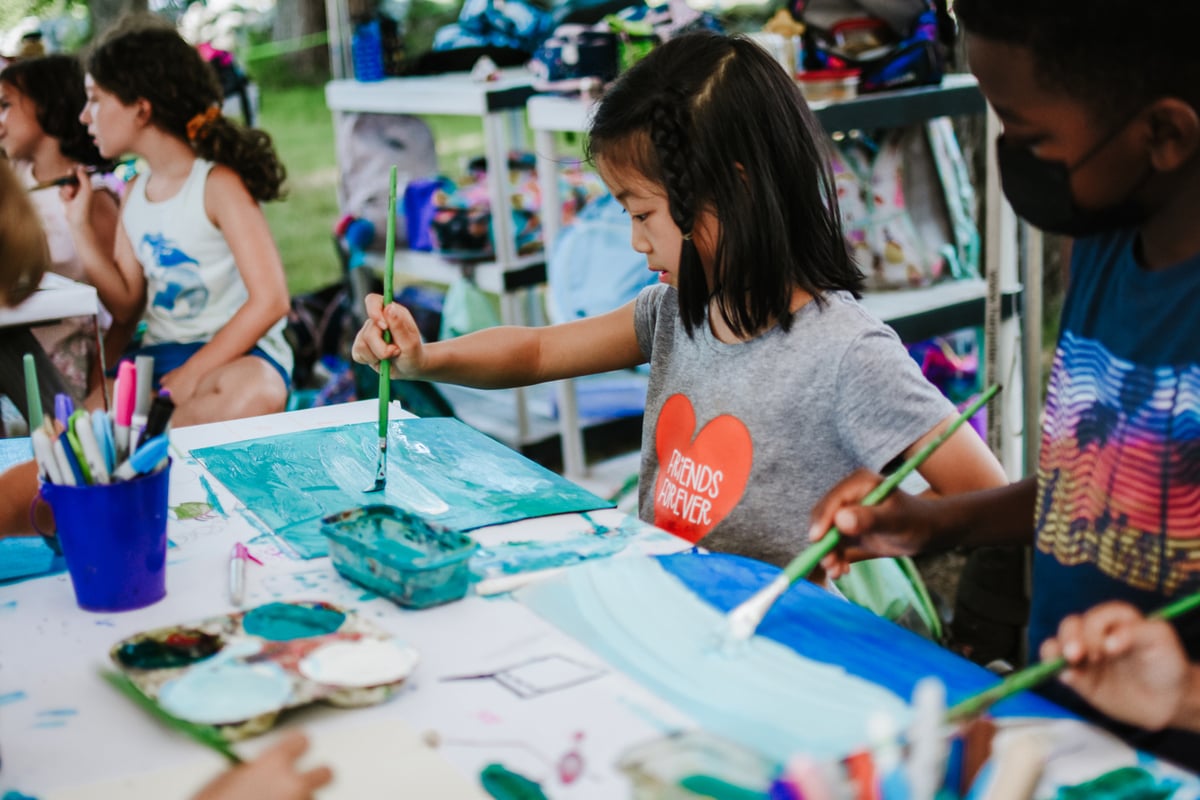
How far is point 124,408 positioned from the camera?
102 cm

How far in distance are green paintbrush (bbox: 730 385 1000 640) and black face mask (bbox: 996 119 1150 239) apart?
13 cm

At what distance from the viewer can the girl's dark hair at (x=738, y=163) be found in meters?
1.29

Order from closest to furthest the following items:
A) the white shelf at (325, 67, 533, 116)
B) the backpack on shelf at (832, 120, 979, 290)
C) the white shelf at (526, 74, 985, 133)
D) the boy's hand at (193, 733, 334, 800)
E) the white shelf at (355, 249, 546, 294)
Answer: the boy's hand at (193, 733, 334, 800), the white shelf at (526, 74, 985, 133), the backpack on shelf at (832, 120, 979, 290), the white shelf at (325, 67, 533, 116), the white shelf at (355, 249, 546, 294)

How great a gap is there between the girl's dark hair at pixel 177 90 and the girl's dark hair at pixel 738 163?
1.39m

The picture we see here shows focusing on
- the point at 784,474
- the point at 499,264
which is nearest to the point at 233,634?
the point at 784,474

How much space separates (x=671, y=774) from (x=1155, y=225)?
1.71 feet

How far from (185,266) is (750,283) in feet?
4.98

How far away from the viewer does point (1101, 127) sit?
84cm

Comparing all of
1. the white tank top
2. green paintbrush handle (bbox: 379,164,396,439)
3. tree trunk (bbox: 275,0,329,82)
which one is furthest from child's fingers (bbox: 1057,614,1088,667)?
tree trunk (bbox: 275,0,329,82)

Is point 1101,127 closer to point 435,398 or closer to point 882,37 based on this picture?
point 882,37

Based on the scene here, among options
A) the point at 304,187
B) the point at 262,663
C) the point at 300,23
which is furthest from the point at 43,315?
the point at 300,23

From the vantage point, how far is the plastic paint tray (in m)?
0.99

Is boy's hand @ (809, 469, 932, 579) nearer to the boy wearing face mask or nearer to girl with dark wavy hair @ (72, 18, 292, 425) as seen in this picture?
the boy wearing face mask

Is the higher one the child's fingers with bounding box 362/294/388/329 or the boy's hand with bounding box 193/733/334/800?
A: the child's fingers with bounding box 362/294/388/329
